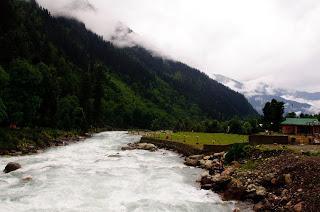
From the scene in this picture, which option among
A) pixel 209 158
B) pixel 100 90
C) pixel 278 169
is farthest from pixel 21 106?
pixel 100 90

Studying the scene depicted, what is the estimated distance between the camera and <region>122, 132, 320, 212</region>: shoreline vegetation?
35.1 m

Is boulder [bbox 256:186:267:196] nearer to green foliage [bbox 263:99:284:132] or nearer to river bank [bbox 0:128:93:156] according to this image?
river bank [bbox 0:128:93:156]

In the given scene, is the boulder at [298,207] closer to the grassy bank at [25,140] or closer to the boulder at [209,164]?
the boulder at [209,164]

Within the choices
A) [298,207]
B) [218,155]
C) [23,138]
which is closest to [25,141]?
[23,138]

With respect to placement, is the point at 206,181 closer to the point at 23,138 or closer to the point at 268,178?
the point at 268,178

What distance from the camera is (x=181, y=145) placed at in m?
86.2

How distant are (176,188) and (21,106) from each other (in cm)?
5478

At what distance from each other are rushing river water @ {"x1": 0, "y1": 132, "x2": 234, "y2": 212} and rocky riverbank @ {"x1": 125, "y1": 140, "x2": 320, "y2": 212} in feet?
Result: 8.26

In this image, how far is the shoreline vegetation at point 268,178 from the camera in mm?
35062

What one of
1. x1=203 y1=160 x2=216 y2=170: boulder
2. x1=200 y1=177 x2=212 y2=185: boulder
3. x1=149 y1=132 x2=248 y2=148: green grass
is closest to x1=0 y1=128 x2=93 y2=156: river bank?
x1=149 y1=132 x2=248 y2=148: green grass

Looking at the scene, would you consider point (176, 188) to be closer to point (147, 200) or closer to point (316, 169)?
point (147, 200)

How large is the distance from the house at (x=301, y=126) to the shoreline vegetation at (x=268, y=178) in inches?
1685

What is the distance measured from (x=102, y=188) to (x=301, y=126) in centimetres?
7095

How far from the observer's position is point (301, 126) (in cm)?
9875
